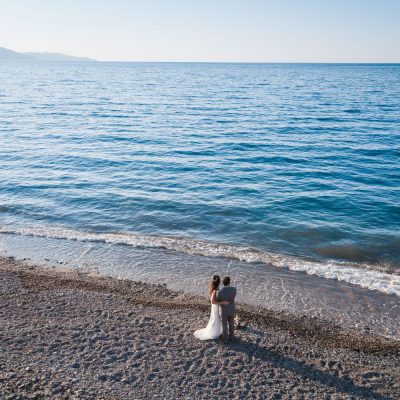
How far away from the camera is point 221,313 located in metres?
11.9

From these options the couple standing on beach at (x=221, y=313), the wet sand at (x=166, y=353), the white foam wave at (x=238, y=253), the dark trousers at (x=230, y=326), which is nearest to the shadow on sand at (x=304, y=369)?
the wet sand at (x=166, y=353)

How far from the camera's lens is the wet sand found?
10.1 m

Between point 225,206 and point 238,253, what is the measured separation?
250 inches

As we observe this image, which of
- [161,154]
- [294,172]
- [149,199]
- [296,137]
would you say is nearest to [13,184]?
[149,199]

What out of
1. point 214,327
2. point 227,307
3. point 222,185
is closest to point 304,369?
point 227,307

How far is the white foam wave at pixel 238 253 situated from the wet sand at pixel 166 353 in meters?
3.67

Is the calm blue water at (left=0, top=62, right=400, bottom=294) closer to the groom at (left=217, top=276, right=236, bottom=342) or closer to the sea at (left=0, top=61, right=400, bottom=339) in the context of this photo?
the sea at (left=0, top=61, right=400, bottom=339)

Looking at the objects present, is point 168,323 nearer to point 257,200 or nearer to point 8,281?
point 8,281

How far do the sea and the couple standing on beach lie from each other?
3121 millimetres

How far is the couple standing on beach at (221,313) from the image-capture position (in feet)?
38.8

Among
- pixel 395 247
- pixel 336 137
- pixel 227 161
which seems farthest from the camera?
pixel 336 137

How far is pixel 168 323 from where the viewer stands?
12.9 metres

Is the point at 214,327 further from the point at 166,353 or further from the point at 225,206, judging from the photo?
the point at 225,206

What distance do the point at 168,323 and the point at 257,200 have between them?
14291 millimetres
